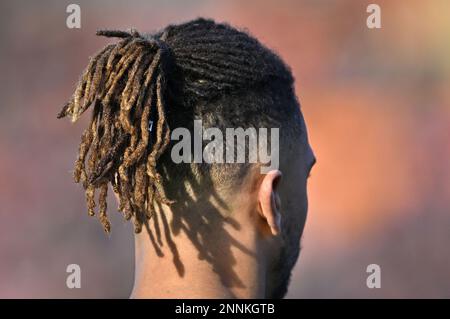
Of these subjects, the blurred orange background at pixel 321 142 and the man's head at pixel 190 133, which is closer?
the man's head at pixel 190 133

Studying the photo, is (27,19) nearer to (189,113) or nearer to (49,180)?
(49,180)

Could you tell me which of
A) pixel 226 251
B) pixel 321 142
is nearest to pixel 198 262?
pixel 226 251

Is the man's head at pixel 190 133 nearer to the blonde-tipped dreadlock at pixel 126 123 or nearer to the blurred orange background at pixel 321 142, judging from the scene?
the blonde-tipped dreadlock at pixel 126 123

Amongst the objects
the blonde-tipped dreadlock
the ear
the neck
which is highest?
the blonde-tipped dreadlock

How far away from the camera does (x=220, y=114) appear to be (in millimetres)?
1606

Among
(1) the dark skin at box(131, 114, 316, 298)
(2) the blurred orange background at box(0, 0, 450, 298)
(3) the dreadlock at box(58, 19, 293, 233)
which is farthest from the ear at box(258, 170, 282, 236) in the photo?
(2) the blurred orange background at box(0, 0, 450, 298)

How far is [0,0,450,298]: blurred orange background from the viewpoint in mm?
5945

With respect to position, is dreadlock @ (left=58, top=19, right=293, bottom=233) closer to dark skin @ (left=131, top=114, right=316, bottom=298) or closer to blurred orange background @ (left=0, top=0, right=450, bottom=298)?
dark skin @ (left=131, top=114, right=316, bottom=298)

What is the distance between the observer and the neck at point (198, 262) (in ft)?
5.10

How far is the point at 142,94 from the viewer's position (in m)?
1.56

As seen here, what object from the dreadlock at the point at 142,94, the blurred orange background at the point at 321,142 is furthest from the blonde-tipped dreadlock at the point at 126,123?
the blurred orange background at the point at 321,142

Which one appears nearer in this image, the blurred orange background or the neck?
the neck

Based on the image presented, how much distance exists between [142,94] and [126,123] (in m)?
0.07
